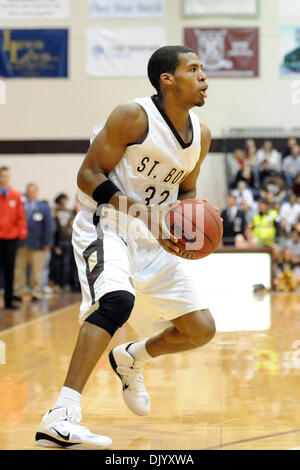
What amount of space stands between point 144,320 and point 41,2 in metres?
13.8

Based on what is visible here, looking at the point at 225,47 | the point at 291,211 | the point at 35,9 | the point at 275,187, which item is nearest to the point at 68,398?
the point at 291,211

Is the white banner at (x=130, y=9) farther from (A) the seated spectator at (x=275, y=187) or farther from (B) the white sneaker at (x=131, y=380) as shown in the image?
(B) the white sneaker at (x=131, y=380)

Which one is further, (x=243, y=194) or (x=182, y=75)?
(x=243, y=194)

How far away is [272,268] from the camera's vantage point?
12.0 metres

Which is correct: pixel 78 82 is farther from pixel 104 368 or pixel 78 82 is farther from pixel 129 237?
pixel 129 237

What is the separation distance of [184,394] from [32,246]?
736cm

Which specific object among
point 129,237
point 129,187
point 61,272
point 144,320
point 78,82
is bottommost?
point 61,272

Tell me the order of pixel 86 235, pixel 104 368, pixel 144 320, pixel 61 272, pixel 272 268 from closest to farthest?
pixel 86 235 → pixel 144 320 → pixel 104 368 → pixel 272 268 → pixel 61 272

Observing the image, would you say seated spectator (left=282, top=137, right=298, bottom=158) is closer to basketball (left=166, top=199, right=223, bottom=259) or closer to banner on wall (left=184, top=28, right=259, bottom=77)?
banner on wall (left=184, top=28, right=259, bottom=77)

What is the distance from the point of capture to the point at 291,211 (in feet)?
43.8

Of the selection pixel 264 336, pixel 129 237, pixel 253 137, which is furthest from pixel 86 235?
pixel 253 137

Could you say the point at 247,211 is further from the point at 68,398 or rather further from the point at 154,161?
the point at 68,398

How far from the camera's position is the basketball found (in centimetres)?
334

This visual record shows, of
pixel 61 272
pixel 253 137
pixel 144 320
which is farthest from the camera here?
pixel 253 137
